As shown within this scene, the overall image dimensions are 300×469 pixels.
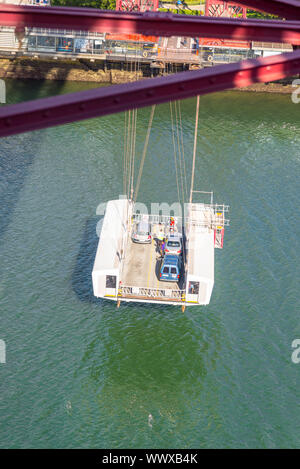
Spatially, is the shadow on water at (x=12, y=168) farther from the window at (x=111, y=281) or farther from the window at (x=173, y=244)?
the window at (x=173, y=244)

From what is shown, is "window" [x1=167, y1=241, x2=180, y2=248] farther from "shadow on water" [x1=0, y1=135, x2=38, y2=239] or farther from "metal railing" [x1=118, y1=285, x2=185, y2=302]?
"shadow on water" [x1=0, y1=135, x2=38, y2=239]

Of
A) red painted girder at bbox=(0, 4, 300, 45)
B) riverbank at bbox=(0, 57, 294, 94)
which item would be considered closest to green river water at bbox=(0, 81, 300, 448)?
riverbank at bbox=(0, 57, 294, 94)

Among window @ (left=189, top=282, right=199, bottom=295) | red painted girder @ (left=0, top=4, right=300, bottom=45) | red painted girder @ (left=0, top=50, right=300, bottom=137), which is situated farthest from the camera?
window @ (left=189, top=282, right=199, bottom=295)

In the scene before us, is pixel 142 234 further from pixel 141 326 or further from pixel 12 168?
pixel 12 168

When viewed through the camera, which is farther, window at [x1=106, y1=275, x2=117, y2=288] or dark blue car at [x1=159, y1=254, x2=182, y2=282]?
dark blue car at [x1=159, y1=254, x2=182, y2=282]

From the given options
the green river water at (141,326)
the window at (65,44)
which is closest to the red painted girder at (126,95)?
the green river water at (141,326)

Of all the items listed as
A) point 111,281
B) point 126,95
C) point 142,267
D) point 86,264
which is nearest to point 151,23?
point 126,95

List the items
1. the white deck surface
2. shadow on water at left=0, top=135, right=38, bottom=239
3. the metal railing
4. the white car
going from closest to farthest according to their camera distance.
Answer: the metal railing → the white deck surface → the white car → shadow on water at left=0, top=135, right=38, bottom=239
